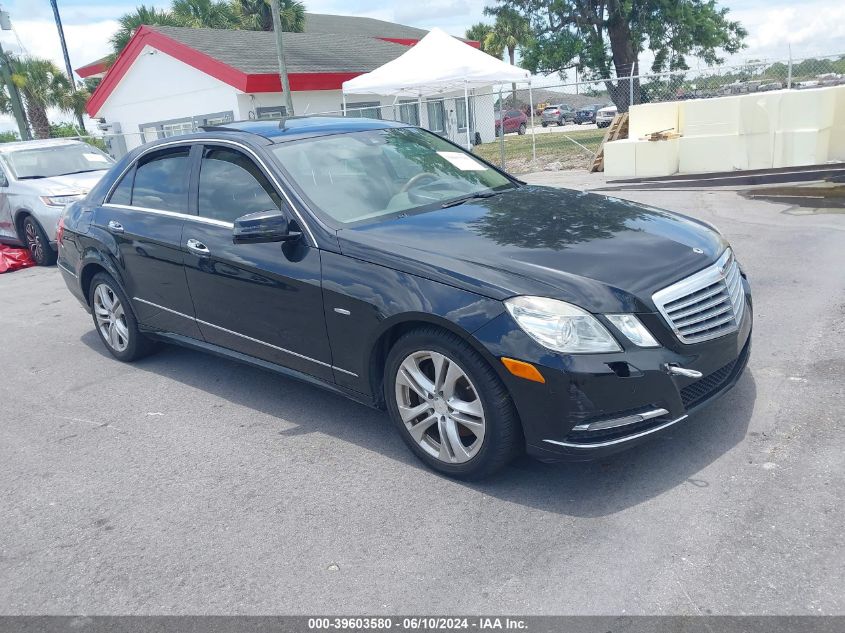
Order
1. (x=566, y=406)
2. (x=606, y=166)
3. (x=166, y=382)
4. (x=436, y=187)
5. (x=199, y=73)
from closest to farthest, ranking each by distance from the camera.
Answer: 1. (x=566, y=406)
2. (x=436, y=187)
3. (x=166, y=382)
4. (x=606, y=166)
5. (x=199, y=73)

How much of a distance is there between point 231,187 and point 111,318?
196 centimetres

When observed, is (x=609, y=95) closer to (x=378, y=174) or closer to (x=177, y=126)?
(x=177, y=126)

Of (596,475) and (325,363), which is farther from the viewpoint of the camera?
(325,363)

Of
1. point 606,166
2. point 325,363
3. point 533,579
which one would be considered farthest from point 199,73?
point 533,579

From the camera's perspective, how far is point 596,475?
354 centimetres

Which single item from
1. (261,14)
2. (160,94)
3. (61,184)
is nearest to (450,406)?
(61,184)

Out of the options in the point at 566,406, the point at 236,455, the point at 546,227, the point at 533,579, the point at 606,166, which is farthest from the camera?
the point at 606,166

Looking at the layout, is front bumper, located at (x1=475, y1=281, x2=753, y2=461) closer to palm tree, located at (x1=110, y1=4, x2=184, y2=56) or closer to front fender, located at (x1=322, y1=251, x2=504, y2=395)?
front fender, located at (x1=322, y1=251, x2=504, y2=395)

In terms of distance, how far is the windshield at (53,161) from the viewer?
10.7m

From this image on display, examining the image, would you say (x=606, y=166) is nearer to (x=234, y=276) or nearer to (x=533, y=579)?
(x=234, y=276)

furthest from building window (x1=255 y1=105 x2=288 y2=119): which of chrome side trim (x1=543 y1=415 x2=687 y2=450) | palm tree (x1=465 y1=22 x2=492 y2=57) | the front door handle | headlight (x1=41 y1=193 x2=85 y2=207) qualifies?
palm tree (x1=465 y1=22 x2=492 y2=57)

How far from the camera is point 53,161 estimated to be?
35.6 ft

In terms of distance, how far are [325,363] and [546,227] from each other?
4.54 ft

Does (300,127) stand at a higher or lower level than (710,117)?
higher
